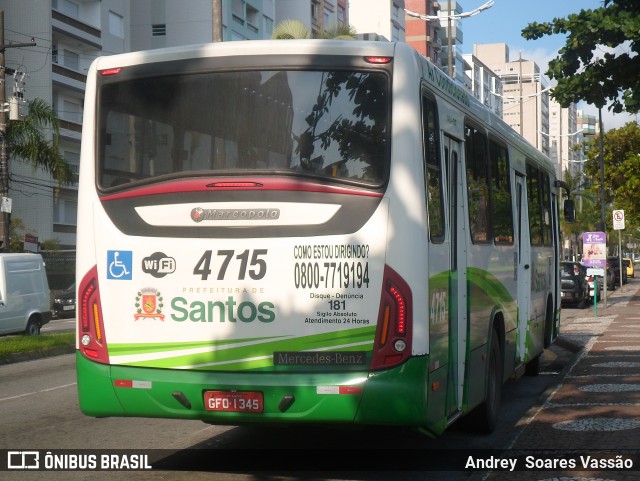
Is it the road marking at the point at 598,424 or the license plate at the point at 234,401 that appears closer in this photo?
the license plate at the point at 234,401

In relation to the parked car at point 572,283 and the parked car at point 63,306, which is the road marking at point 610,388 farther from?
the parked car at point 63,306

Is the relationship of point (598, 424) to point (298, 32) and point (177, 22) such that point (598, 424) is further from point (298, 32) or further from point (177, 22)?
point (177, 22)

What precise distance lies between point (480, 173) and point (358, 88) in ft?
8.99

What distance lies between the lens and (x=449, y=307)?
318 inches

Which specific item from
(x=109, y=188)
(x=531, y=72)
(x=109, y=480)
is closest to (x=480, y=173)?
(x=109, y=188)

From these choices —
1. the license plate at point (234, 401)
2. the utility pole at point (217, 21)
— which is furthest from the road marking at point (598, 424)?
the utility pole at point (217, 21)

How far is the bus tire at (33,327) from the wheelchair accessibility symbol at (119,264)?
65.2 feet

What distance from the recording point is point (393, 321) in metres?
7.08

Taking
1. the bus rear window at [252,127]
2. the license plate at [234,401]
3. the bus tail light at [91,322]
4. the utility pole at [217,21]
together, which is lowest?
the license plate at [234,401]

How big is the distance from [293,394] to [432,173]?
1.95m

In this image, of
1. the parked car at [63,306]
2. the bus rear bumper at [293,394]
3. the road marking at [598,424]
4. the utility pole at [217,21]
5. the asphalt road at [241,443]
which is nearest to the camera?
the bus rear bumper at [293,394]

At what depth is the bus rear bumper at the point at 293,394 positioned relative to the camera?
23.0 feet

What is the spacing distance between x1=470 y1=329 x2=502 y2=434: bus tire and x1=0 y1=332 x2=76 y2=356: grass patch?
11.7 m

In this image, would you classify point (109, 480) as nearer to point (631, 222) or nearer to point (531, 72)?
point (631, 222)
